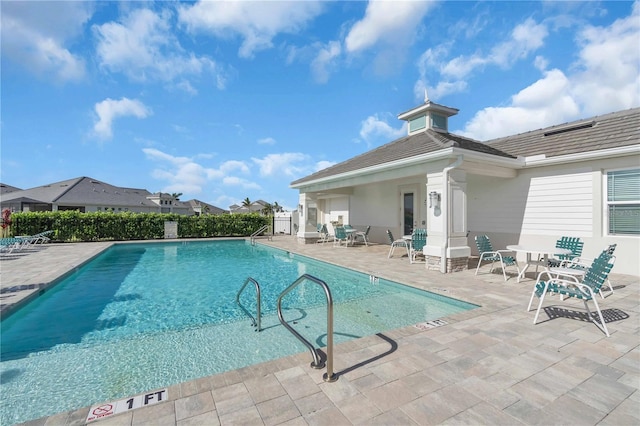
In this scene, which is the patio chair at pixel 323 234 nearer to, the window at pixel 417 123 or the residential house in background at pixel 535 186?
the residential house in background at pixel 535 186

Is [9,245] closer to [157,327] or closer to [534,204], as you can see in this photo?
[157,327]

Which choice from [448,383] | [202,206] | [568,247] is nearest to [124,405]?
[448,383]

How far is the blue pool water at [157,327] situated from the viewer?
352 centimetres

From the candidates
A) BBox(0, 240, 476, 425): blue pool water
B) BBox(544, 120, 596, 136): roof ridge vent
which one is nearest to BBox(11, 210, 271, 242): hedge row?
BBox(0, 240, 476, 425): blue pool water

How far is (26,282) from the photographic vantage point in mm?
7305

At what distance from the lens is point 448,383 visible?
2.79 m

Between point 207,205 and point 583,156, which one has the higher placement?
point 207,205

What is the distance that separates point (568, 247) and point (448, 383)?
7.43m

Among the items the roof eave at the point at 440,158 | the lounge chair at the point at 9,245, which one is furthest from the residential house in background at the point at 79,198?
the roof eave at the point at 440,158

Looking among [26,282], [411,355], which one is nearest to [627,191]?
[411,355]

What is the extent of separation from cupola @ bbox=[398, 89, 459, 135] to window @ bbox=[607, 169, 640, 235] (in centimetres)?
637

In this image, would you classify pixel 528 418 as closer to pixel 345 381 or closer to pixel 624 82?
pixel 345 381

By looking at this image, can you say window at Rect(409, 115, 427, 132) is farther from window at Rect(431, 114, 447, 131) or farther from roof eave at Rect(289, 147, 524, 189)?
roof eave at Rect(289, 147, 524, 189)

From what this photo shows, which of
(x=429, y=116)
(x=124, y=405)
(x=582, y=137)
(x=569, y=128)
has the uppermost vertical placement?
(x=429, y=116)
